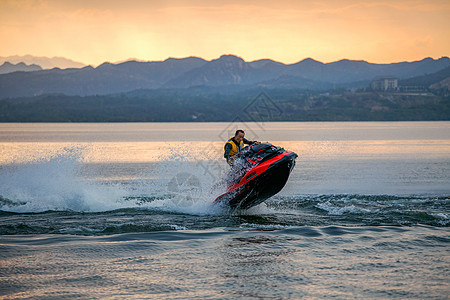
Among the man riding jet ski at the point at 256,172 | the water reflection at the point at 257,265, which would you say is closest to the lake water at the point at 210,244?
the water reflection at the point at 257,265

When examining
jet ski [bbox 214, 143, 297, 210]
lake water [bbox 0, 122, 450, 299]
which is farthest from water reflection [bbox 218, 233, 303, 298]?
jet ski [bbox 214, 143, 297, 210]

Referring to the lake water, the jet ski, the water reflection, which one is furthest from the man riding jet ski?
the water reflection

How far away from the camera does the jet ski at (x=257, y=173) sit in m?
14.4

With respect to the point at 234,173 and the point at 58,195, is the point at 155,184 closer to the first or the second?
the point at 58,195

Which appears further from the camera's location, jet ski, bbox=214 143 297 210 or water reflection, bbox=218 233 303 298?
jet ski, bbox=214 143 297 210

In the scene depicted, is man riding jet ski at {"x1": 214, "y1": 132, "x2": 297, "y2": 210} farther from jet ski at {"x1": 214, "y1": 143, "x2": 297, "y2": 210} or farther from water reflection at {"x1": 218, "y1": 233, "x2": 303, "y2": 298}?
water reflection at {"x1": 218, "y1": 233, "x2": 303, "y2": 298}

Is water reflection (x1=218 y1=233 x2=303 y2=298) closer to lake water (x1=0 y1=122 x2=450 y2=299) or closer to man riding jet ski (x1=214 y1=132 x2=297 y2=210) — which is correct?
lake water (x1=0 y1=122 x2=450 y2=299)

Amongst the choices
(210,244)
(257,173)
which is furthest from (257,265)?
(257,173)

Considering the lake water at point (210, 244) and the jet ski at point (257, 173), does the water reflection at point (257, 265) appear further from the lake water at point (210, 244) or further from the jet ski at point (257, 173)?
the jet ski at point (257, 173)

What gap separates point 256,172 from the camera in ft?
47.4

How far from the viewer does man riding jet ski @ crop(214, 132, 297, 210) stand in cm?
1438

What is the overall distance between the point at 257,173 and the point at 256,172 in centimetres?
4

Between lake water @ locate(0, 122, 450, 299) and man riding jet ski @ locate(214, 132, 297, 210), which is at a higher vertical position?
man riding jet ski @ locate(214, 132, 297, 210)

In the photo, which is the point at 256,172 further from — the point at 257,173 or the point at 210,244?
the point at 210,244
